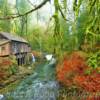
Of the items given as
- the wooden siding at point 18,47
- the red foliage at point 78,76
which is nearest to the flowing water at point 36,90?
the red foliage at point 78,76

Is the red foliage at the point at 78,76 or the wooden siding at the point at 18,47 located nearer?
the red foliage at the point at 78,76

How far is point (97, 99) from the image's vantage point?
1588 centimetres

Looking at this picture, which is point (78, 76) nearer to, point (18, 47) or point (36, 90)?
point (36, 90)

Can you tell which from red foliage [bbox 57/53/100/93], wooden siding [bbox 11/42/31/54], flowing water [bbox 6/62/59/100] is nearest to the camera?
red foliage [bbox 57/53/100/93]

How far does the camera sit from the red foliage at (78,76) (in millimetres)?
20094

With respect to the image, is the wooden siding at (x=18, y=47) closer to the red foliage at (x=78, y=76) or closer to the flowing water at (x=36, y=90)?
the flowing water at (x=36, y=90)

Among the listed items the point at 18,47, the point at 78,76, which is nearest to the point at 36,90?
the point at 78,76

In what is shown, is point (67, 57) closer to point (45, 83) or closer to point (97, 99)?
point (45, 83)

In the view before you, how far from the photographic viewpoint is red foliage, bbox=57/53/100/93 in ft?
65.9

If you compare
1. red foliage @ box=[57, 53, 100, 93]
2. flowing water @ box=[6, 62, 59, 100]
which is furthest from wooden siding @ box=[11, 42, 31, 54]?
red foliage @ box=[57, 53, 100, 93]

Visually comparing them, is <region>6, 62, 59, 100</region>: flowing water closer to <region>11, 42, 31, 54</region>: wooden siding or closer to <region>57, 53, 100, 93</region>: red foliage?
<region>57, 53, 100, 93</region>: red foliage

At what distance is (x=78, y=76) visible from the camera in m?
22.9

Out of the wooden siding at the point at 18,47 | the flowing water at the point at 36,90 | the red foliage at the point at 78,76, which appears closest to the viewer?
the red foliage at the point at 78,76

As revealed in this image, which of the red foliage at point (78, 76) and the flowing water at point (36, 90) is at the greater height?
the red foliage at point (78, 76)
